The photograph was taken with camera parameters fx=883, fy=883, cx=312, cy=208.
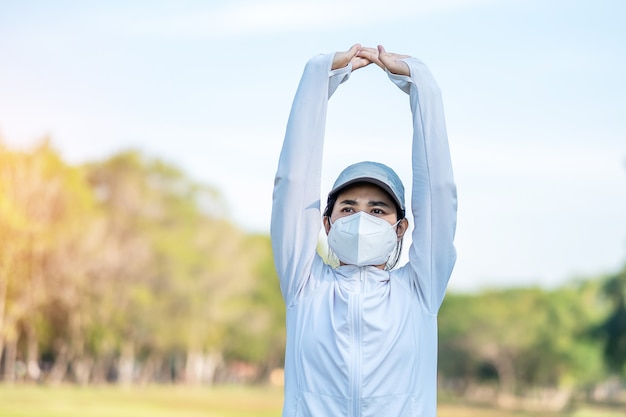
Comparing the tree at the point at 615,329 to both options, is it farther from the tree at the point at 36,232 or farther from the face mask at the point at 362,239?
the face mask at the point at 362,239

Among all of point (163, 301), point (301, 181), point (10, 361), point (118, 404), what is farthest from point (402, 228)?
point (163, 301)

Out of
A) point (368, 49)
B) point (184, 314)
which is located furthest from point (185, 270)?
point (368, 49)

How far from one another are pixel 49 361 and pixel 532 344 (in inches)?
1156

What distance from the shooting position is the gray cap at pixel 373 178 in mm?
3336

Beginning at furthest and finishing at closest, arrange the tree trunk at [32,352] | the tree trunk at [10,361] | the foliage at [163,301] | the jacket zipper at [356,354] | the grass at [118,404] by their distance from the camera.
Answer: the tree trunk at [32,352] → the tree trunk at [10,361] → the foliage at [163,301] → the grass at [118,404] → the jacket zipper at [356,354]

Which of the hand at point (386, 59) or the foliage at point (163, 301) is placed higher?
the foliage at point (163, 301)

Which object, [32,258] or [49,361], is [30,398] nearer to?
[32,258]

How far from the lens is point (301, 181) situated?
3303 mm

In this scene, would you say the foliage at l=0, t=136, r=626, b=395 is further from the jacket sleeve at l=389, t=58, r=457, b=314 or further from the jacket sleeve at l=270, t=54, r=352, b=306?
the jacket sleeve at l=270, t=54, r=352, b=306

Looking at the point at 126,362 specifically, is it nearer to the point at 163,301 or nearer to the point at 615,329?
the point at 163,301

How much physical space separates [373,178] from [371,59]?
49 cm

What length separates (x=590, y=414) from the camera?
165 ft

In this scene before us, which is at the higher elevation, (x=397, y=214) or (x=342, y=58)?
(x=342, y=58)

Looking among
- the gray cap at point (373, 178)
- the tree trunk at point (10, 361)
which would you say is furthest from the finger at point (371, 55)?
the tree trunk at point (10, 361)
